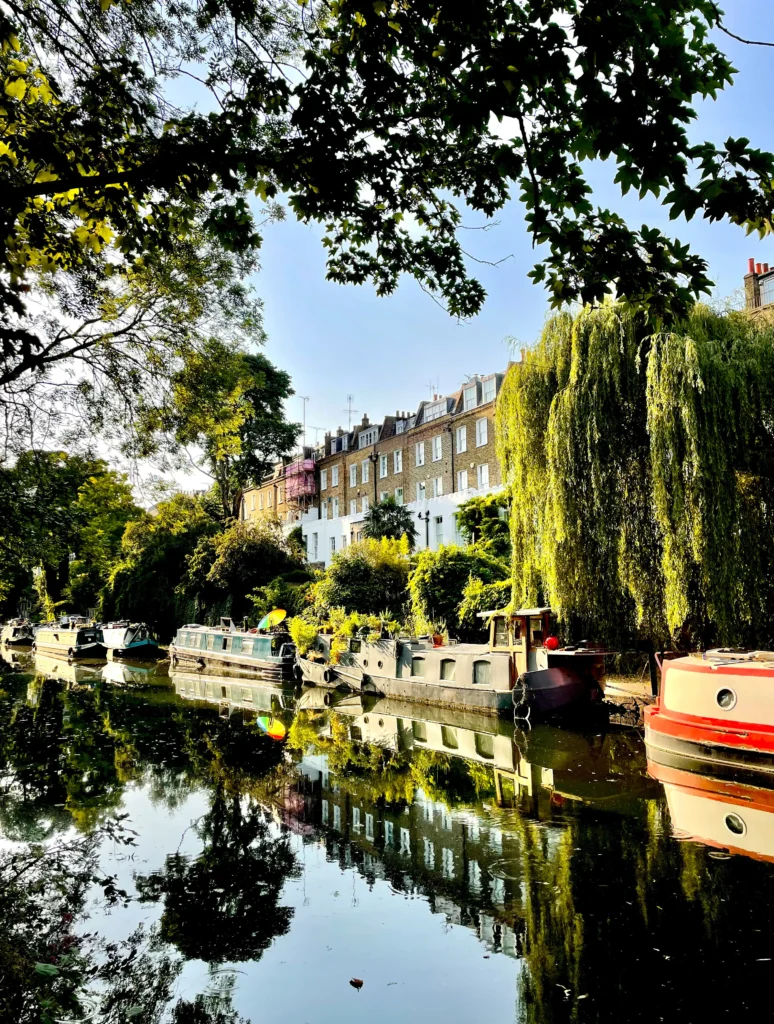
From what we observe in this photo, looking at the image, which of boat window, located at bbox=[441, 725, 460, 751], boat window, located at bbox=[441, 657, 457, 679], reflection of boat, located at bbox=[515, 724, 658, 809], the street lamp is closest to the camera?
reflection of boat, located at bbox=[515, 724, 658, 809]

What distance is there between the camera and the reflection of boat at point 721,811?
28.9 ft

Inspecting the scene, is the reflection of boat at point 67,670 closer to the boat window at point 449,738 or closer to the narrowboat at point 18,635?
the narrowboat at point 18,635

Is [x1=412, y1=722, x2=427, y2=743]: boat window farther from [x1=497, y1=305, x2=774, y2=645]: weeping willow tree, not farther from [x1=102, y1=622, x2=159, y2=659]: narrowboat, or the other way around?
[x1=102, y1=622, x2=159, y2=659]: narrowboat

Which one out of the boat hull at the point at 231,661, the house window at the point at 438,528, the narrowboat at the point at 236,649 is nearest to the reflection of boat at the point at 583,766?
the boat hull at the point at 231,661

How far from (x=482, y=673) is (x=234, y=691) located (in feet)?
35.7

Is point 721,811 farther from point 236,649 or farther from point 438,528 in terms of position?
point 438,528

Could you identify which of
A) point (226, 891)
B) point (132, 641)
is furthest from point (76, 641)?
point (226, 891)

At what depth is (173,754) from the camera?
14.9 m

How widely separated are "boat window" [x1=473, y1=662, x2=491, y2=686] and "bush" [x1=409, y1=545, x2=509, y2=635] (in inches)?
203

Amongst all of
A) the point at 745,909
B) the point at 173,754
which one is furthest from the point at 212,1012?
the point at 173,754

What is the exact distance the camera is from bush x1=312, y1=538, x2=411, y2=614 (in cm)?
2883

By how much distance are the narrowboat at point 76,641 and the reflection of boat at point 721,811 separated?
3293 cm

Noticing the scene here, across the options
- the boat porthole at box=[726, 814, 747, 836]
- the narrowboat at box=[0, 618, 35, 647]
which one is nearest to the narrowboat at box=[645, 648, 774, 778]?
the boat porthole at box=[726, 814, 747, 836]

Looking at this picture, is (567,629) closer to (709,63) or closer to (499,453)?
(499,453)
